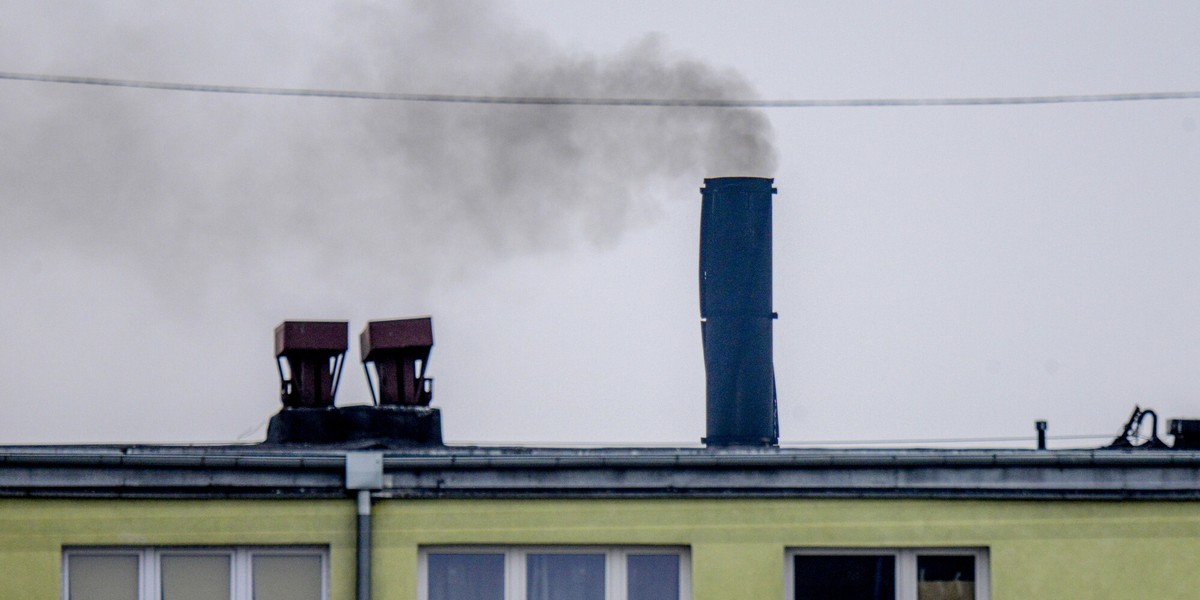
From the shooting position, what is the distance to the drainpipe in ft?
39.1

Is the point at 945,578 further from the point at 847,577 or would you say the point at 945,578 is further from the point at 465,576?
the point at 465,576

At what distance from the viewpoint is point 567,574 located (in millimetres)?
12312

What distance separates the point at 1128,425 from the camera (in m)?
15.9

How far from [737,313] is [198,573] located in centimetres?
1085

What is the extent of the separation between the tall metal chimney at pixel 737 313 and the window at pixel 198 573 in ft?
32.2

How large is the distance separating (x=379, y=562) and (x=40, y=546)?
2.26 metres

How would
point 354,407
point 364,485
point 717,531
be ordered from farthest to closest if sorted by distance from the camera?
point 354,407 < point 717,531 < point 364,485

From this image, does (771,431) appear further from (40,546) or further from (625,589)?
(40,546)

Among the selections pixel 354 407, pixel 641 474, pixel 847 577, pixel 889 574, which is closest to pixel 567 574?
pixel 641 474

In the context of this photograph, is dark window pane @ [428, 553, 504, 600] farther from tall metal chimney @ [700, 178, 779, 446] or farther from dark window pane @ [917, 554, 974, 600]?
tall metal chimney @ [700, 178, 779, 446]

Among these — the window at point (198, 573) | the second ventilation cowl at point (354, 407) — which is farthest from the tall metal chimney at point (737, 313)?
the window at point (198, 573)

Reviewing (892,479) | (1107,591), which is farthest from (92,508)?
(1107,591)

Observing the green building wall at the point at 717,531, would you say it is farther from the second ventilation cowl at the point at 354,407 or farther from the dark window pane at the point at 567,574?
the second ventilation cowl at the point at 354,407

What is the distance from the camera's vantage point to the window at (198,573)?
12.1 metres
